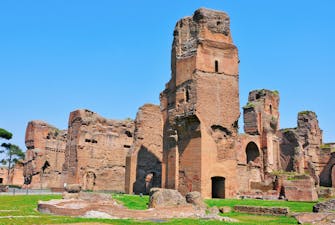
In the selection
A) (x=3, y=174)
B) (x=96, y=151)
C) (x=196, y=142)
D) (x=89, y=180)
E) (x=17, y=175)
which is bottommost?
(x=89, y=180)

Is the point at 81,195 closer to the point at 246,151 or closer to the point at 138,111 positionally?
the point at 138,111

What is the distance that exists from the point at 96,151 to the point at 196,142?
39.1 feet

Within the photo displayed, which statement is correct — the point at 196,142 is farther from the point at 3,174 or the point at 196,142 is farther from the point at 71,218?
the point at 3,174

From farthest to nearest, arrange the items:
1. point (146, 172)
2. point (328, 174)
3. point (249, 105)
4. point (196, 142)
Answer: point (328, 174)
point (249, 105)
point (146, 172)
point (196, 142)

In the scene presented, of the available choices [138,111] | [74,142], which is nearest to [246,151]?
[138,111]

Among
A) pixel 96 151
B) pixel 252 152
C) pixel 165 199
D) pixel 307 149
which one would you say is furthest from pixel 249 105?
pixel 165 199

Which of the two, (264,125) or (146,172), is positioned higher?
(264,125)

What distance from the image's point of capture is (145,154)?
28.9m

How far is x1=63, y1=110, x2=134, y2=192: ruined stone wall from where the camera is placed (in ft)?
96.3

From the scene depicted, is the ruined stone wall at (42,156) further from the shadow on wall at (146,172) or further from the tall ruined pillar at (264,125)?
the tall ruined pillar at (264,125)

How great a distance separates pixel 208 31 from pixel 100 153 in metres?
Answer: 14.1

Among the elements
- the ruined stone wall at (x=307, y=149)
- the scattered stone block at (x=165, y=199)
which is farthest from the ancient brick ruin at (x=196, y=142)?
the scattered stone block at (x=165, y=199)

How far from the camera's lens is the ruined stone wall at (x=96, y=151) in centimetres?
2934

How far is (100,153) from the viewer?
101 feet
